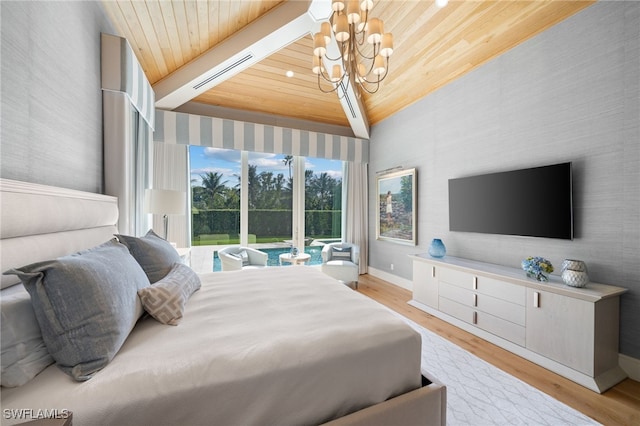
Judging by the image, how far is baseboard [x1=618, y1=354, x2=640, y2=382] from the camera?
192cm

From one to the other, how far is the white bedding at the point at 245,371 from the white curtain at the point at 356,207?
3594 millimetres

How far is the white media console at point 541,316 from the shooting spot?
187 centimetres

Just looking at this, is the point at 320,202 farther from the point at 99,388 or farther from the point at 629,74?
the point at 99,388

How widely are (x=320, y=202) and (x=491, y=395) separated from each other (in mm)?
3769

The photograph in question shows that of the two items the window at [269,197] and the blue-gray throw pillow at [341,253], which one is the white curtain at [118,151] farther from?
the blue-gray throw pillow at [341,253]

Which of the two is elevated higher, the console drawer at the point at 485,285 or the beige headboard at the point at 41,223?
the beige headboard at the point at 41,223

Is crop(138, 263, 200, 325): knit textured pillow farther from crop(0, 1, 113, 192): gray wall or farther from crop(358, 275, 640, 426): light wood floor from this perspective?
crop(358, 275, 640, 426): light wood floor

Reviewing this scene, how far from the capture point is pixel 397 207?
4.37 meters

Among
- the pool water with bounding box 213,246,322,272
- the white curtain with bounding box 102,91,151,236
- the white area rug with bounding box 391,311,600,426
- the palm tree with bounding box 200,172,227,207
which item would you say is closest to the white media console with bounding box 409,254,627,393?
the white area rug with bounding box 391,311,600,426

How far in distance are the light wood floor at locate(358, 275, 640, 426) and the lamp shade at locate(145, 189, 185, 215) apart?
302cm

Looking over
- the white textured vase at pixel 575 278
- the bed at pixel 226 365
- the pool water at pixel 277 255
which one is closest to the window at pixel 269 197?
the pool water at pixel 277 255

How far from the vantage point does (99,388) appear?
2.61 feet

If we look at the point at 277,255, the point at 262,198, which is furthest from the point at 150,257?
the point at 277,255

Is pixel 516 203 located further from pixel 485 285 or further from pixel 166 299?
pixel 166 299
